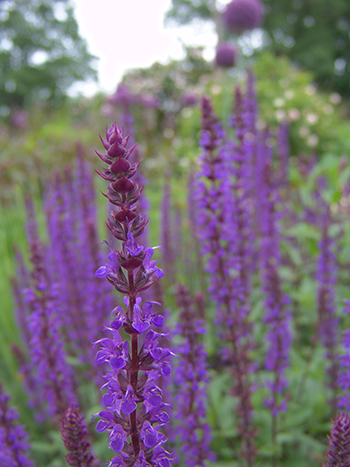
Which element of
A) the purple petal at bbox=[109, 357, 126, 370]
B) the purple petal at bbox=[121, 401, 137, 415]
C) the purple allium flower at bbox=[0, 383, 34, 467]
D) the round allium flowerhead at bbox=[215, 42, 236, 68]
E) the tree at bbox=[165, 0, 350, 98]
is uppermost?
the tree at bbox=[165, 0, 350, 98]


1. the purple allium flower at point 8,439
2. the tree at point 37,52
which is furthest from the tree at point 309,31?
the purple allium flower at point 8,439

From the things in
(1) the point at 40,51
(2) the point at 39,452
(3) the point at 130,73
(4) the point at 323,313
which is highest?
(1) the point at 40,51

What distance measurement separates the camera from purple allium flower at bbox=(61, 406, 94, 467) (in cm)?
116

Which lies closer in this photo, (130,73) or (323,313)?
(323,313)

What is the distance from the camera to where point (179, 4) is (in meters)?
31.2

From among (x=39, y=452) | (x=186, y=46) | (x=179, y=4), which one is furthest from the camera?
(x=179, y=4)

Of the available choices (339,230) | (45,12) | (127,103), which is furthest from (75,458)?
(45,12)

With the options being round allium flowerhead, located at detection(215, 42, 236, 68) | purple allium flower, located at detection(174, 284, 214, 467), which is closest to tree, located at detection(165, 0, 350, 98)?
round allium flowerhead, located at detection(215, 42, 236, 68)

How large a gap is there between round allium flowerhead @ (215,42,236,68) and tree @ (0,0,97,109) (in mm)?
34397

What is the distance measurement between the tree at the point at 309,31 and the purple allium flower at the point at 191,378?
3071 cm

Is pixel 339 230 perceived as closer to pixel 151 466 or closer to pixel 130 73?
pixel 151 466

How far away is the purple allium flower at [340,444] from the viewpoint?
107 centimetres

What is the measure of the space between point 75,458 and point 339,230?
12.0 feet

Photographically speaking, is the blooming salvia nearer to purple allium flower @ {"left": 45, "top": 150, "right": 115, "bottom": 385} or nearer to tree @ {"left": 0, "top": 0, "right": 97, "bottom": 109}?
purple allium flower @ {"left": 45, "top": 150, "right": 115, "bottom": 385}
